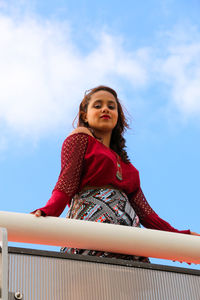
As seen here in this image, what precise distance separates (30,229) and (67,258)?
10.6 inches

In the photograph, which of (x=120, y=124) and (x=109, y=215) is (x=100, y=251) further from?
(x=120, y=124)

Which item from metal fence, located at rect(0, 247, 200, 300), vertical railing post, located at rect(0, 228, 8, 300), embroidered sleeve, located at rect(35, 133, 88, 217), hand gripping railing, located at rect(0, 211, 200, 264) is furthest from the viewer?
embroidered sleeve, located at rect(35, 133, 88, 217)

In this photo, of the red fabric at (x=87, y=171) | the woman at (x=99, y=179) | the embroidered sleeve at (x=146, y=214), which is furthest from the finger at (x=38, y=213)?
the embroidered sleeve at (x=146, y=214)

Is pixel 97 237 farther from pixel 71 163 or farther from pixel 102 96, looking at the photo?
pixel 102 96

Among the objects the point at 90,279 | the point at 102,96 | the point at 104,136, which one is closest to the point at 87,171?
the point at 104,136

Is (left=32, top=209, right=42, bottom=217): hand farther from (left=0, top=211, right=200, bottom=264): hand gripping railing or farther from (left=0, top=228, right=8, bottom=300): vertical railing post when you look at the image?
(left=0, top=228, right=8, bottom=300): vertical railing post

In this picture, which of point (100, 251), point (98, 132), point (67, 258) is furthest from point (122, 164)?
point (67, 258)

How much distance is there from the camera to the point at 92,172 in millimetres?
3629

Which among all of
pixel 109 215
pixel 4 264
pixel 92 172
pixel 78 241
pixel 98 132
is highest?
pixel 98 132

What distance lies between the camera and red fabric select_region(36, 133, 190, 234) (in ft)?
11.5

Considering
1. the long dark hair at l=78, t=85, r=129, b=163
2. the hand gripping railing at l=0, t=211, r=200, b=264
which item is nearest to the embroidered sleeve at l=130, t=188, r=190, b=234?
the long dark hair at l=78, t=85, r=129, b=163

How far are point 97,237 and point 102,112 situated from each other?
129 cm

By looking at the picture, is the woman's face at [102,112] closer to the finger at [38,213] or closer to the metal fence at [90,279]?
the finger at [38,213]

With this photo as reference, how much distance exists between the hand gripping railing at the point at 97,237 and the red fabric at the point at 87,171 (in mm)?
479
